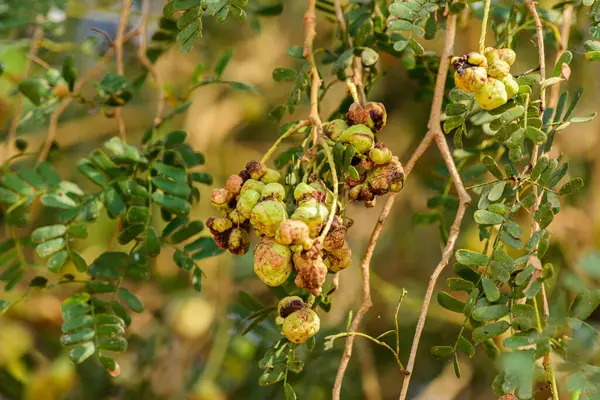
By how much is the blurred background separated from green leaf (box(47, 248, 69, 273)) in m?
0.44

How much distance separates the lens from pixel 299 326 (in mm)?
696

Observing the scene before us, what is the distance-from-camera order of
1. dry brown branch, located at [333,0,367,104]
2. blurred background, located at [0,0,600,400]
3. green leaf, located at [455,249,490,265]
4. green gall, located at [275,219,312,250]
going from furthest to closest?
blurred background, located at [0,0,600,400] → dry brown branch, located at [333,0,367,104] → green leaf, located at [455,249,490,265] → green gall, located at [275,219,312,250]

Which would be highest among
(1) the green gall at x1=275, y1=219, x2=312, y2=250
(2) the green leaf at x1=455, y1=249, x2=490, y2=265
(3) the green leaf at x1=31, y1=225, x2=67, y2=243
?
(1) the green gall at x1=275, y1=219, x2=312, y2=250

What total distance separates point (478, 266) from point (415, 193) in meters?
1.23

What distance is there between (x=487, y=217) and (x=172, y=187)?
431 millimetres

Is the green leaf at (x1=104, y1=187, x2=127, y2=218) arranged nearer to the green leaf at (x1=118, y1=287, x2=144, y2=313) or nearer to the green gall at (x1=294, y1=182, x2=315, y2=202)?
the green leaf at (x1=118, y1=287, x2=144, y2=313)

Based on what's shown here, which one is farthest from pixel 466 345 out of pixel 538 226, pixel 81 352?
pixel 81 352

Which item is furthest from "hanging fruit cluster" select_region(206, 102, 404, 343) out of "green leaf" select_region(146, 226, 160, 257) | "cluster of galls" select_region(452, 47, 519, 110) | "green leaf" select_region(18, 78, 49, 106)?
"green leaf" select_region(18, 78, 49, 106)

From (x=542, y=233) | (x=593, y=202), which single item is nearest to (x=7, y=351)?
(x=542, y=233)

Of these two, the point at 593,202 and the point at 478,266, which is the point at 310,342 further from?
the point at 593,202

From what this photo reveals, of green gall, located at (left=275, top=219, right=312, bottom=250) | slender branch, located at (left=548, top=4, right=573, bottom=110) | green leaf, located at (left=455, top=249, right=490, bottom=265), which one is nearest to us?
green gall, located at (left=275, top=219, right=312, bottom=250)

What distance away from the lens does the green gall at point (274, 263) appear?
0.66m

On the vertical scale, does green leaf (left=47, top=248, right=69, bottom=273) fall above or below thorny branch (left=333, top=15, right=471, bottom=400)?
below

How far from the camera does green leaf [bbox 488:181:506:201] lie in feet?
2.52
